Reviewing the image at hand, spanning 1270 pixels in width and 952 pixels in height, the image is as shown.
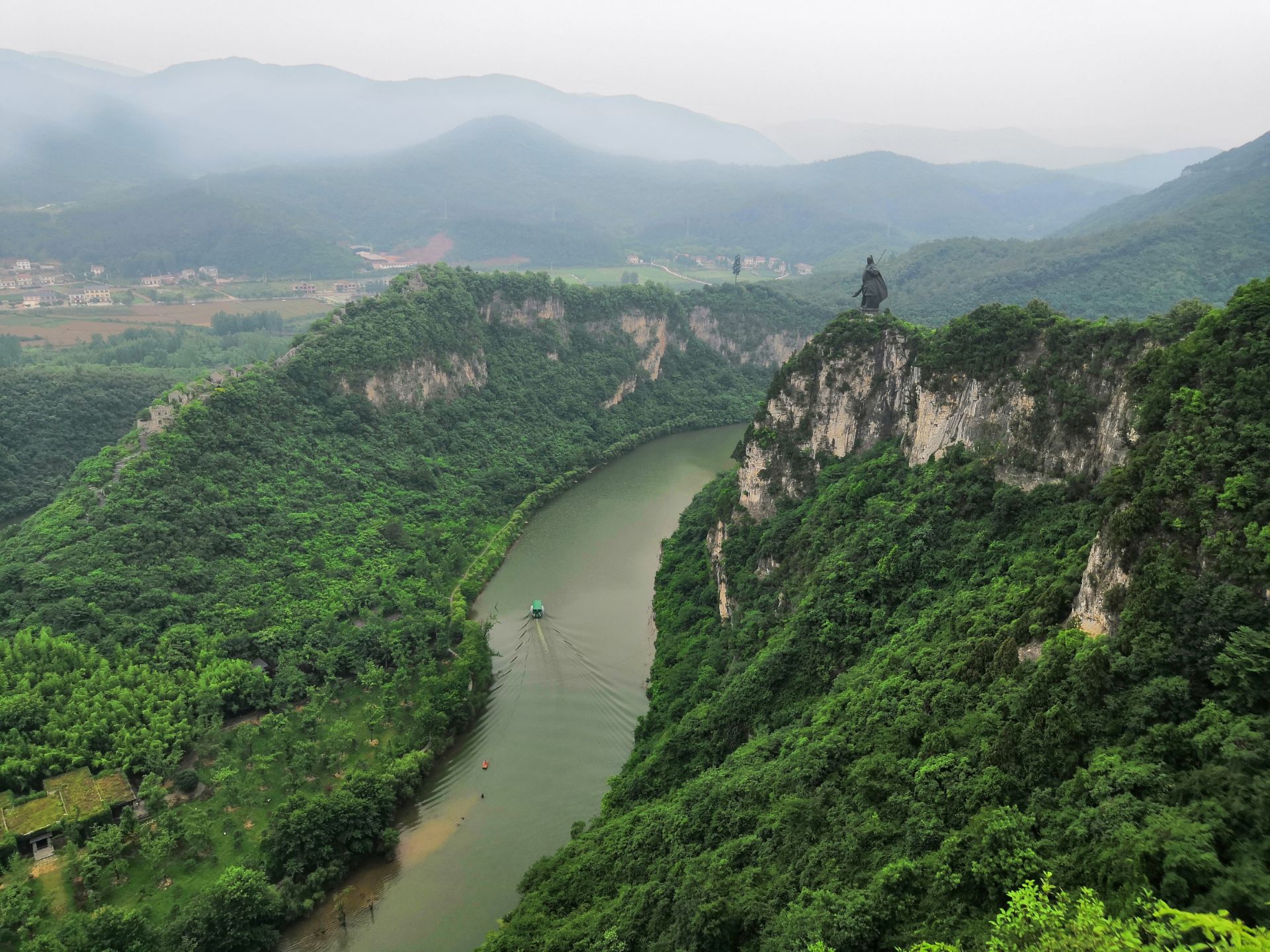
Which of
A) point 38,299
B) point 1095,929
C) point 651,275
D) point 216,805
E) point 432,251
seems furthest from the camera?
point 432,251

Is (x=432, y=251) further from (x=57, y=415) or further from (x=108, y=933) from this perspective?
(x=108, y=933)

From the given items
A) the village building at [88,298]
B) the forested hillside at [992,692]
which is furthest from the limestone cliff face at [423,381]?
the village building at [88,298]

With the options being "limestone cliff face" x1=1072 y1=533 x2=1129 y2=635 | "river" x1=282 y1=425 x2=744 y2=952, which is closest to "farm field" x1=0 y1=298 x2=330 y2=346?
"river" x1=282 y1=425 x2=744 y2=952

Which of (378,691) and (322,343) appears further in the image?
(322,343)

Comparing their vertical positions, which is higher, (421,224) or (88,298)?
(421,224)

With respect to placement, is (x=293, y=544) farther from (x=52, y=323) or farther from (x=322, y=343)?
(x=52, y=323)

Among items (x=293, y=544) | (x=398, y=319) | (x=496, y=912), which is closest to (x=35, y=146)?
(x=398, y=319)

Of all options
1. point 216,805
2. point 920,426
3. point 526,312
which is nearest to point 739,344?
point 526,312
